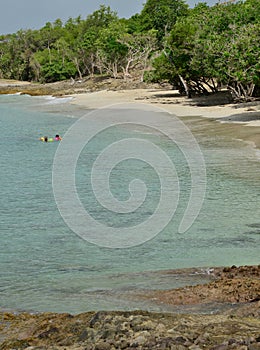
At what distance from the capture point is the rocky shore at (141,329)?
5.55 meters

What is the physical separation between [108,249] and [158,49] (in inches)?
2684

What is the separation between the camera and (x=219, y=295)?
8.16 m

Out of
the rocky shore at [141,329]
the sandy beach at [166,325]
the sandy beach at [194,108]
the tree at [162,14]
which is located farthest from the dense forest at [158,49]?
the rocky shore at [141,329]

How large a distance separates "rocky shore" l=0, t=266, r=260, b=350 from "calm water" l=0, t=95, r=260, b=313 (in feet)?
4.31

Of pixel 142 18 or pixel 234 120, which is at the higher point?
pixel 142 18

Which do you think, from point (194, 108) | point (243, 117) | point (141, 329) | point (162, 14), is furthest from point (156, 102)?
point (141, 329)

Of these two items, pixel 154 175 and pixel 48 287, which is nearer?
pixel 48 287

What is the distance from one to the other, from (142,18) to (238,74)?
6421cm

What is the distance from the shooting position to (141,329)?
5961 millimetres

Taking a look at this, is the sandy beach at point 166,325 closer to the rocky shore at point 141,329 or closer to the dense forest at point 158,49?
the rocky shore at point 141,329

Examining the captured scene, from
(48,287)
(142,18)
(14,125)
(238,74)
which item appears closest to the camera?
(48,287)

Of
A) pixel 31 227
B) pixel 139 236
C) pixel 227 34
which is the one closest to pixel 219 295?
pixel 139 236

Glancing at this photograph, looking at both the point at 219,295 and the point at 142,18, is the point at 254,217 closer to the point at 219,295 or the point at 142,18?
the point at 219,295

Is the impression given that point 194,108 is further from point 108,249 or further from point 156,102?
point 108,249
